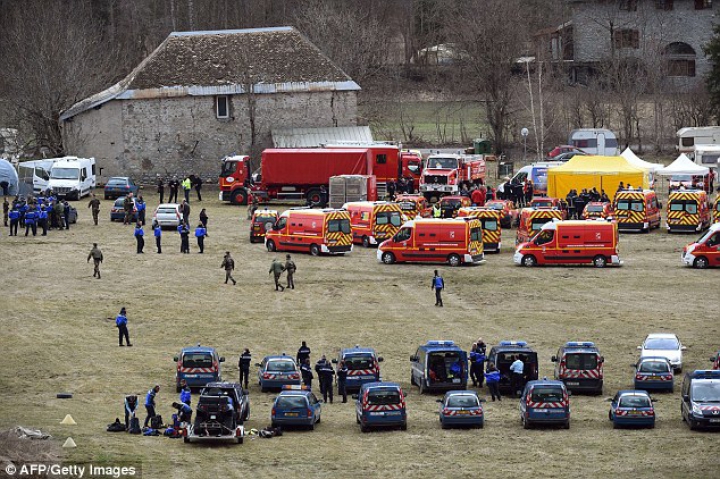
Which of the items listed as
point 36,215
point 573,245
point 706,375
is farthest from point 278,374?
point 36,215

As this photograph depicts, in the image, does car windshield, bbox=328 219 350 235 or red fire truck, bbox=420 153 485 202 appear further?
red fire truck, bbox=420 153 485 202

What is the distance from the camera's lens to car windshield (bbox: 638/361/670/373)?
124 ft

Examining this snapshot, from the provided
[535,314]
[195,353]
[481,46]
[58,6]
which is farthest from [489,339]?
[58,6]

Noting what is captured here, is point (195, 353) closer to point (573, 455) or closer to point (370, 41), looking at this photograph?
point (573, 455)

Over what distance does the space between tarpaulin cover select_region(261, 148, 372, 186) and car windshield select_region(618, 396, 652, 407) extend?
40.9 metres

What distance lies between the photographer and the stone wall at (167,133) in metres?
83.8

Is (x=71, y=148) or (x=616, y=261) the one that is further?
(x=71, y=148)

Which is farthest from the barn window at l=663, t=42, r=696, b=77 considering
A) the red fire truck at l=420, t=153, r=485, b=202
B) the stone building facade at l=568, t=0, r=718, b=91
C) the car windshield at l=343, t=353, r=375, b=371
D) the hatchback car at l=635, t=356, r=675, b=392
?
the car windshield at l=343, t=353, r=375, b=371

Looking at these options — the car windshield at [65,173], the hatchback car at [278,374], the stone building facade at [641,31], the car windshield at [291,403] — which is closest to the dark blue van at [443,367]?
the hatchback car at [278,374]

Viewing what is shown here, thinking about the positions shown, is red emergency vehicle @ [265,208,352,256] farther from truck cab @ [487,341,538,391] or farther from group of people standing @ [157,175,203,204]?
truck cab @ [487,341,538,391]

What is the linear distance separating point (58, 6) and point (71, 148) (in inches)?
1501

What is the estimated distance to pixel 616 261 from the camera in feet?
187

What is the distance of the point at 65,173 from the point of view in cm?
7550

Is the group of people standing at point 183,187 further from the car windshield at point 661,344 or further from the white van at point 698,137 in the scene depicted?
the car windshield at point 661,344
